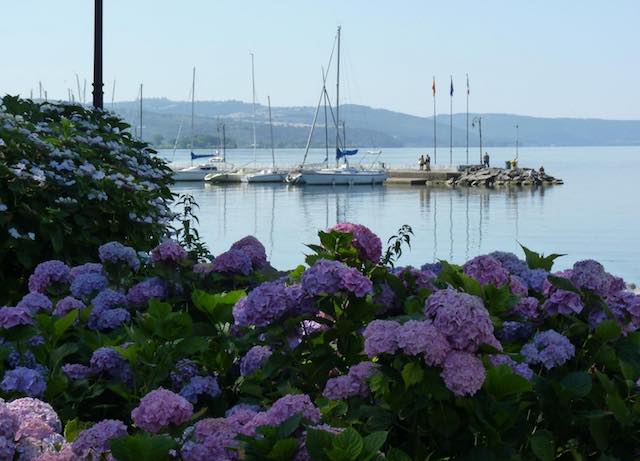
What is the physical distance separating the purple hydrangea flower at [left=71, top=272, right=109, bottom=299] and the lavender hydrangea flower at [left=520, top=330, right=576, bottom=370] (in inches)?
69.2

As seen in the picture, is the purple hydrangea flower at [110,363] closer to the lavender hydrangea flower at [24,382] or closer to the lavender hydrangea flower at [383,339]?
the lavender hydrangea flower at [24,382]

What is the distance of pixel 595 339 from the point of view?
3.13 metres

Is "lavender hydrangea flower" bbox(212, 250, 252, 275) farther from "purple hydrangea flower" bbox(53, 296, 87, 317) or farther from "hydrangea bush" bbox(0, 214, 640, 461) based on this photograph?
"purple hydrangea flower" bbox(53, 296, 87, 317)

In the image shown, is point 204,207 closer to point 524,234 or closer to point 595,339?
point 524,234

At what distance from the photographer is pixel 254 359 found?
10.1 feet

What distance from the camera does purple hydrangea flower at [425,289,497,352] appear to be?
242 cm

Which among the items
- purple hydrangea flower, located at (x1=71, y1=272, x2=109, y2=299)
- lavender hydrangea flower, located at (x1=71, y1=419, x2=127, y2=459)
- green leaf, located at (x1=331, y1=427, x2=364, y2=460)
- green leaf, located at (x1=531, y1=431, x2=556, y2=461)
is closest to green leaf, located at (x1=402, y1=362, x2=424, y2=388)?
green leaf, located at (x1=331, y1=427, x2=364, y2=460)

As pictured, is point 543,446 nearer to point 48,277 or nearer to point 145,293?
point 145,293

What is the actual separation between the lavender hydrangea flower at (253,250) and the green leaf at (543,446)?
157 centimetres

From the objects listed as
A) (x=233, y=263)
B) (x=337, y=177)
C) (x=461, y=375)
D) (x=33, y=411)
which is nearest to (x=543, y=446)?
(x=461, y=375)

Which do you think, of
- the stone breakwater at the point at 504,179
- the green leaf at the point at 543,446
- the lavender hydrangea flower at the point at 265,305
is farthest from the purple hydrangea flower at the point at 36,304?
the stone breakwater at the point at 504,179

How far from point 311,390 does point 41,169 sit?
3796mm

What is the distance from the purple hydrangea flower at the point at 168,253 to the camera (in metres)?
3.73

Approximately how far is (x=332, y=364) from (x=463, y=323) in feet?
2.26
